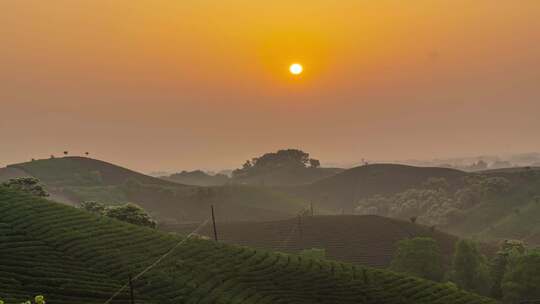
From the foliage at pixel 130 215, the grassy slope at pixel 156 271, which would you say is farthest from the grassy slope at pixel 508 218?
the foliage at pixel 130 215

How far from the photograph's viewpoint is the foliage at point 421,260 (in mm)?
82500

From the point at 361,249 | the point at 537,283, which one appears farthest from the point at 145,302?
the point at 361,249

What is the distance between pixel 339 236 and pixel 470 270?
52.6 m

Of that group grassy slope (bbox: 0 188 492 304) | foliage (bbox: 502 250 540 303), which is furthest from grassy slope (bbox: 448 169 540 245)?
grassy slope (bbox: 0 188 492 304)

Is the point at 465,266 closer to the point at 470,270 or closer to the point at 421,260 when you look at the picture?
the point at 470,270

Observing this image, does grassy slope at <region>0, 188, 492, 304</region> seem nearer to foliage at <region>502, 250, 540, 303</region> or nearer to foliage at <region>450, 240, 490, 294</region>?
foliage at <region>502, 250, 540, 303</region>

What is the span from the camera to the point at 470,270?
265ft

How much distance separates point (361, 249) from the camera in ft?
399

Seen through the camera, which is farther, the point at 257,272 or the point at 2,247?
the point at 257,272

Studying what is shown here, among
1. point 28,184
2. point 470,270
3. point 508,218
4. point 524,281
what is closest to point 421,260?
point 470,270

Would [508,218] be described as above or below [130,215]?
below

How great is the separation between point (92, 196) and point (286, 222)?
307ft

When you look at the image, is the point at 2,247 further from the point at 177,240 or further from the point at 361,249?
the point at 361,249

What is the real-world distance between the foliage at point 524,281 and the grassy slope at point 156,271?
1264 cm
